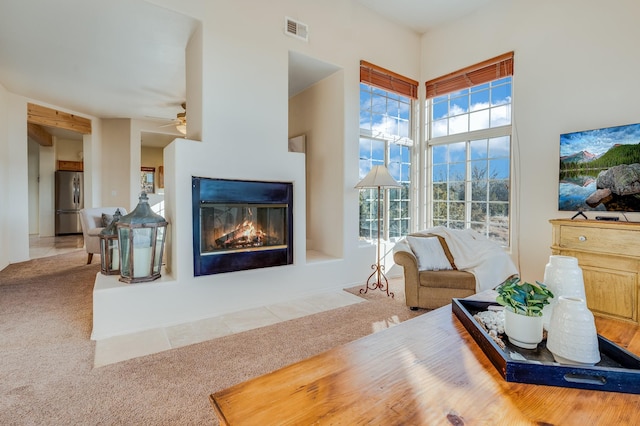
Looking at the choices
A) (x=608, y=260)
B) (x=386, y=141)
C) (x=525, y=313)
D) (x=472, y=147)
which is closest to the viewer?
(x=525, y=313)

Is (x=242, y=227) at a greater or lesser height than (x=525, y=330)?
greater

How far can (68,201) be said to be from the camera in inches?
320

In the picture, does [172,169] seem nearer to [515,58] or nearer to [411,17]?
[411,17]

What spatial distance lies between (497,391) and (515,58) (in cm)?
405

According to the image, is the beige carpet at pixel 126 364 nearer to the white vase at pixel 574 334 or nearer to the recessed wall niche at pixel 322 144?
the recessed wall niche at pixel 322 144

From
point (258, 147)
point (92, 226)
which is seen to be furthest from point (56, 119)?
point (258, 147)

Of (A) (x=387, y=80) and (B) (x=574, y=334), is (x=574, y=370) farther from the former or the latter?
(A) (x=387, y=80)

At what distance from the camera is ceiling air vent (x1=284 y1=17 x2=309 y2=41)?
3282 millimetres

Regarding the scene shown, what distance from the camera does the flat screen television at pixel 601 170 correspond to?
286 centimetres

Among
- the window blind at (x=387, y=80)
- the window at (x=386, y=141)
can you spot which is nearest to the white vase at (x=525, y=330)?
the window at (x=386, y=141)

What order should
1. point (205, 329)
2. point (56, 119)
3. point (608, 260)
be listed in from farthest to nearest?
point (56, 119) < point (608, 260) < point (205, 329)

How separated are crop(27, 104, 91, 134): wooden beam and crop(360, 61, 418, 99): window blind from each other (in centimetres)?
555

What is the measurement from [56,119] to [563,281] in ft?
24.7

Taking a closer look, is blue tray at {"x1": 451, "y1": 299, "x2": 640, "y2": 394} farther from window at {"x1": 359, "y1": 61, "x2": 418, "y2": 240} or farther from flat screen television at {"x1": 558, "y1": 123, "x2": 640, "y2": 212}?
window at {"x1": 359, "y1": 61, "x2": 418, "y2": 240}
